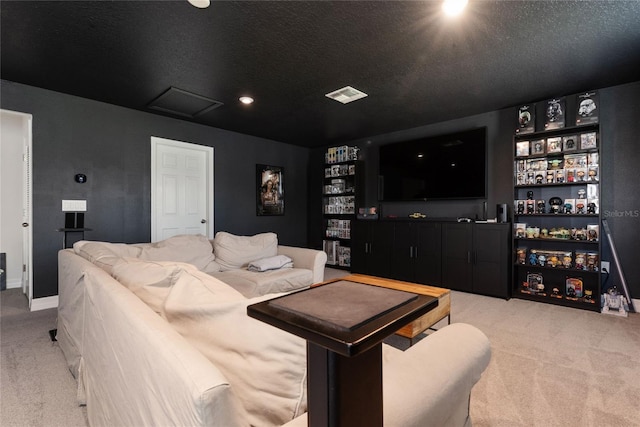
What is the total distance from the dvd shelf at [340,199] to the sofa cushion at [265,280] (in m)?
2.23

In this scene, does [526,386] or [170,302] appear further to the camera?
[526,386]

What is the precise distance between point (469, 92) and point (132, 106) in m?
4.07

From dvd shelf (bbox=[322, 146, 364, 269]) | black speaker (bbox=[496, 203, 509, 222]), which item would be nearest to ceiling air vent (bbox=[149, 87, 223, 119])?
dvd shelf (bbox=[322, 146, 364, 269])

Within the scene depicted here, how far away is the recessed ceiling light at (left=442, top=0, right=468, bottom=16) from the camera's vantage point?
196cm

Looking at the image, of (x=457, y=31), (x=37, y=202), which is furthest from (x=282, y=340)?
(x=37, y=202)

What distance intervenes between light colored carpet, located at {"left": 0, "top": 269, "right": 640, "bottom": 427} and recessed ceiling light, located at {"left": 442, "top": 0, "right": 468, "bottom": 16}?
241cm

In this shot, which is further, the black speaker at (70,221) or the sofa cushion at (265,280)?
the black speaker at (70,221)

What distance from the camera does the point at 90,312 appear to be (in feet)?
4.93

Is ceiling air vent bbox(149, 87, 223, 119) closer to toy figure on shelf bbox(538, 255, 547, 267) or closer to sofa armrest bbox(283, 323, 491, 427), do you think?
sofa armrest bbox(283, 323, 491, 427)

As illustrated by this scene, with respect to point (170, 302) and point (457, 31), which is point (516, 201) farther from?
point (170, 302)

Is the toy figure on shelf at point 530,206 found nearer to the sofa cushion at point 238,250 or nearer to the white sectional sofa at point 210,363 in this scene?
the sofa cushion at point 238,250

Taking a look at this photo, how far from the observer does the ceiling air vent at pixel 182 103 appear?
3.41 meters

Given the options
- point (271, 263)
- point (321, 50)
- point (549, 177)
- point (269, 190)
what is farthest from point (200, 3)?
point (549, 177)

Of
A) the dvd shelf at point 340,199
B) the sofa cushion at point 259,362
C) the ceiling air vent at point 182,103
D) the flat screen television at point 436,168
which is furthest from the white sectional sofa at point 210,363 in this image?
the dvd shelf at point 340,199
